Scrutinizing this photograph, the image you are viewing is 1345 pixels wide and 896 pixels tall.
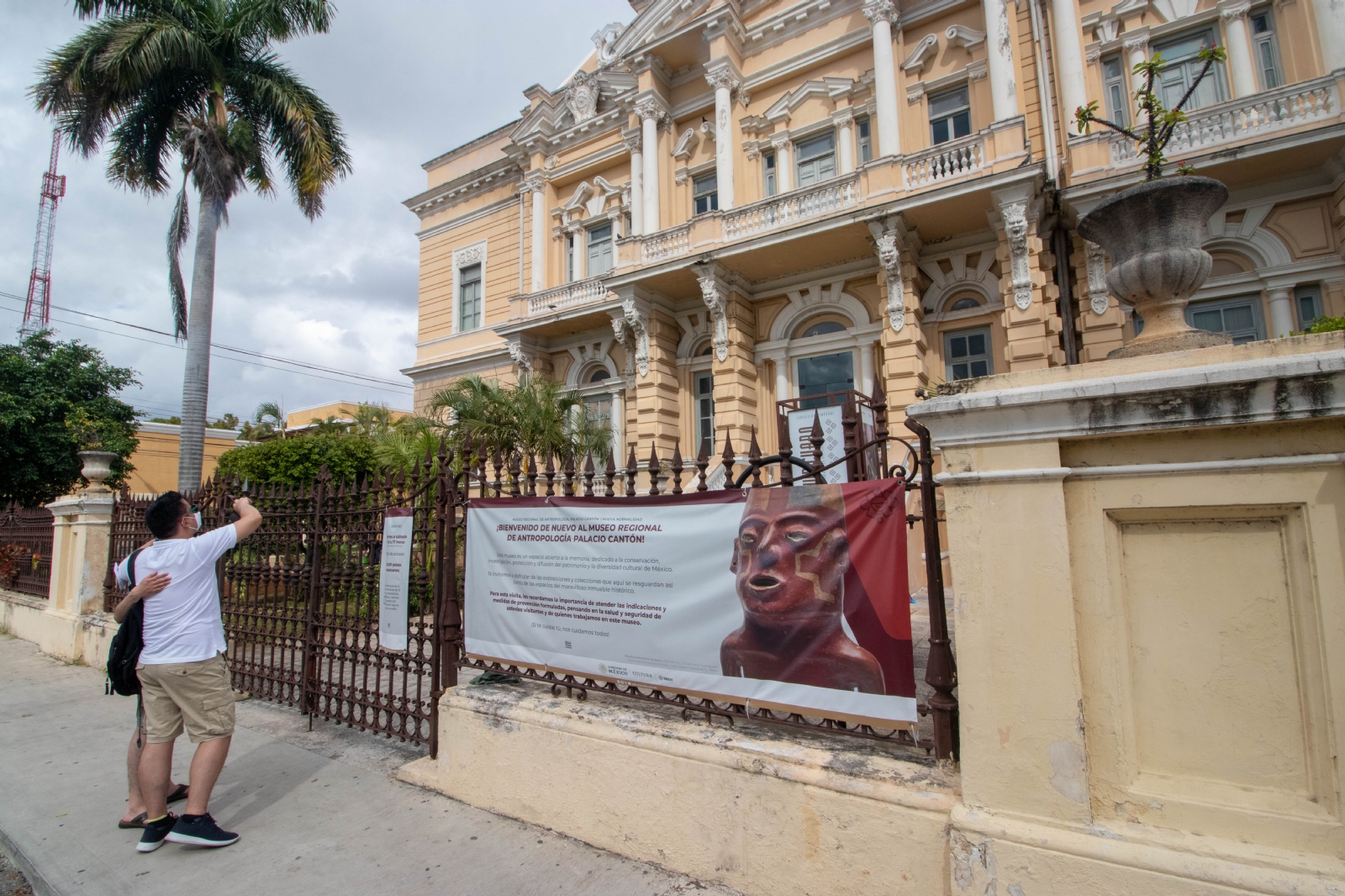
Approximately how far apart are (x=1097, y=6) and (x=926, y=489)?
12.2 metres

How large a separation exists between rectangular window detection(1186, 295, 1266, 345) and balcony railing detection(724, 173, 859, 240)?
5.39 metres

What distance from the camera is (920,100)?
11656 mm

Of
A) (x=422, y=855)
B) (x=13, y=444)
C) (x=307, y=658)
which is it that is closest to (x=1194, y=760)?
(x=422, y=855)

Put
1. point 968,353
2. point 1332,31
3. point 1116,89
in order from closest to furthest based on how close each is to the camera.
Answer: point 1332,31 < point 1116,89 < point 968,353

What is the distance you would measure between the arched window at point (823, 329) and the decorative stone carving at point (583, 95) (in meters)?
8.11

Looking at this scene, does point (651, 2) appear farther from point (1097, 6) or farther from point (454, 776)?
point (454, 776)

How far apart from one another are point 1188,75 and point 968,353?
5.20 m

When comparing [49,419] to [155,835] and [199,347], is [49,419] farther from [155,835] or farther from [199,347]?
[155,835]

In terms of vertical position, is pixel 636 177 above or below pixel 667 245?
above

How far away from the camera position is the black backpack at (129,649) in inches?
140

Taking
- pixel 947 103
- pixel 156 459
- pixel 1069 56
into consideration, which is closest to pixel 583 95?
pixel 947 103

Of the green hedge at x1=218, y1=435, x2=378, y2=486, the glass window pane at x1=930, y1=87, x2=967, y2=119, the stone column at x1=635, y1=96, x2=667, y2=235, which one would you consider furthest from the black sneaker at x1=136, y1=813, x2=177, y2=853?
the glass window pane at x1=930, y1=87, x2=967, y2=119

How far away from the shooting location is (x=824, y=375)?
491 inches

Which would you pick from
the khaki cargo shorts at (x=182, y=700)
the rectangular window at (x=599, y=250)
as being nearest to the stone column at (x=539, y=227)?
the rectangular window at (x=599, y=250)
